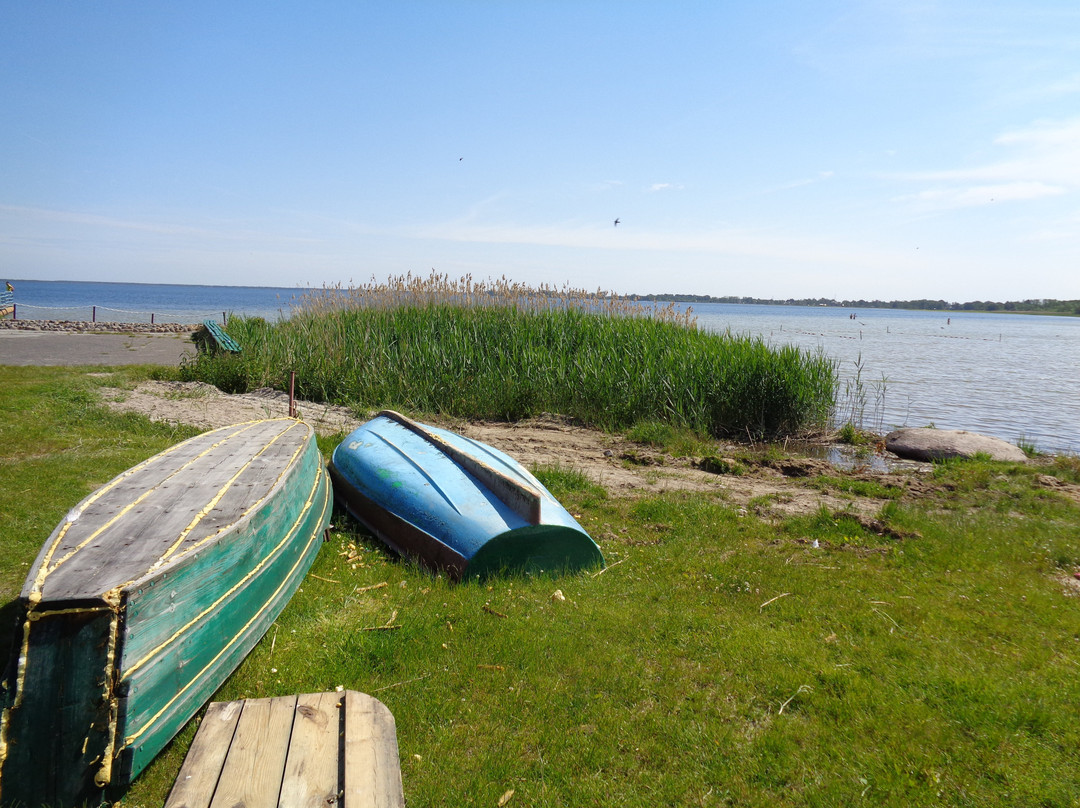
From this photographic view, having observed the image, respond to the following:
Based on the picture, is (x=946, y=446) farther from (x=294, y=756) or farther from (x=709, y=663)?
(x=294, y=756)

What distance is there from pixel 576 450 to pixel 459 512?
4596mm

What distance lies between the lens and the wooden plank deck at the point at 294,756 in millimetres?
2328

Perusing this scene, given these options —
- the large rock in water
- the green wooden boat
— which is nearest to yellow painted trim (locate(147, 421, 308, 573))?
the green wooden boat

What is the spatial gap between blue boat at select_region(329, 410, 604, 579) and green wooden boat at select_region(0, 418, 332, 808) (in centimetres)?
114

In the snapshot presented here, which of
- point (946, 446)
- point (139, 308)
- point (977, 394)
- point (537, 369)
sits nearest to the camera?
point (946, 446)

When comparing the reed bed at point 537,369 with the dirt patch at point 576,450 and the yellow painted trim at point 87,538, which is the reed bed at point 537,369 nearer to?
the dirt patch at point 576,450

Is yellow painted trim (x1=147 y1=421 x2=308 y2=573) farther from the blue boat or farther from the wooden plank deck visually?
the blue boat

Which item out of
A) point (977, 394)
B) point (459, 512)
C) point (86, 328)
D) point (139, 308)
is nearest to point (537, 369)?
point (459, 512)

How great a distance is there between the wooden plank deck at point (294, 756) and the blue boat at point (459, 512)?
6.12ft

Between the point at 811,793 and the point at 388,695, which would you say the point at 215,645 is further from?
the point at 811,793

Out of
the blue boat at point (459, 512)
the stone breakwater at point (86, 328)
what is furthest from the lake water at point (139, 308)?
the blue boat at point (459, 512)

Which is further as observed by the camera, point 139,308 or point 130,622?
point 139,308

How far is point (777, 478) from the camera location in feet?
27.9

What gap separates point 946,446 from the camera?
10.4 meters
